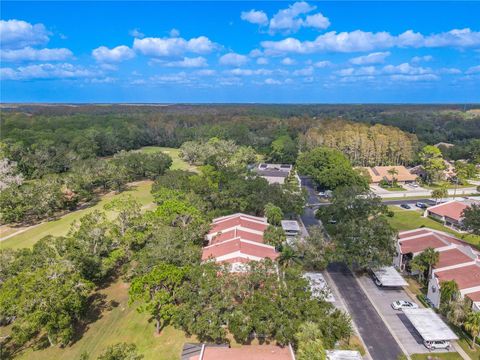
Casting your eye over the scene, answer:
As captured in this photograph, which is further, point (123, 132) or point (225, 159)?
point (123, 132)

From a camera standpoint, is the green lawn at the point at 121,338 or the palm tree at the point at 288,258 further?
the palm tree at the point at 288,258

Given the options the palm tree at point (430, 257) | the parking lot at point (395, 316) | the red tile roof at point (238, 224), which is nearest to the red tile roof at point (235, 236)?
the red tile roof at point (238, 224)

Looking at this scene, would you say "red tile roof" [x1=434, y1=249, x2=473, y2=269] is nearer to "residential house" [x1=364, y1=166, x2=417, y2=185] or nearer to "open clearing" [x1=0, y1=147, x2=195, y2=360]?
"open clearing" [x1=0, y1=147, x2=195, y2=360]

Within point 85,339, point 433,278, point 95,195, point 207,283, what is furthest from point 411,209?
point 95,195

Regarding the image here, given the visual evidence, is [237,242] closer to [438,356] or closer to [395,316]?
[395,316]

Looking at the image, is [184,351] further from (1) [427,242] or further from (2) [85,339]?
(1) [427,242]

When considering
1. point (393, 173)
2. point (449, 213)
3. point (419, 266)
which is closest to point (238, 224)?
point (419, 266)

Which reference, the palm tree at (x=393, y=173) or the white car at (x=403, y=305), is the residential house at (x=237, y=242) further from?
the palm tree at (x=393, y=173)
